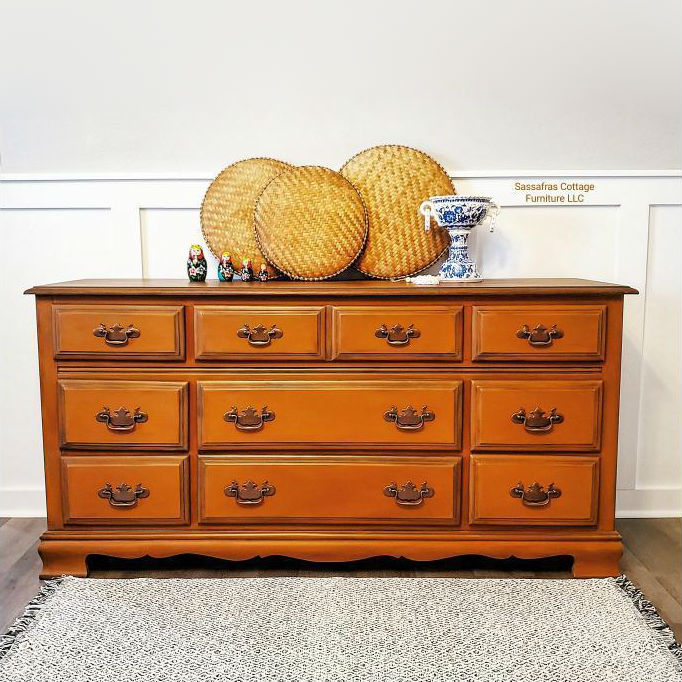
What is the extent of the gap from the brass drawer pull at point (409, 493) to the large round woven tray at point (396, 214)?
77 centimetres

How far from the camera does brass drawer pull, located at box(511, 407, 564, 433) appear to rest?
196cm

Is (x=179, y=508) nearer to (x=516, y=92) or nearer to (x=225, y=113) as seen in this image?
(x=225, y=113)

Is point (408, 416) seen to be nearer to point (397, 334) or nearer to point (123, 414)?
point (397, 334)

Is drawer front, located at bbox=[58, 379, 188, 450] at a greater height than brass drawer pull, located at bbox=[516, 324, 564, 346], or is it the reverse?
brass drawer pull, located at bbox=[516, 324, 564, 346]

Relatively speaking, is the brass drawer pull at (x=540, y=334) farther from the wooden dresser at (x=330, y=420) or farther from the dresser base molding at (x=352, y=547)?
the dresser base molding at (x=352, y=547)

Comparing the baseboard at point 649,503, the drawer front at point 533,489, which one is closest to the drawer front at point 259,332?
the drawer front at point 533,489

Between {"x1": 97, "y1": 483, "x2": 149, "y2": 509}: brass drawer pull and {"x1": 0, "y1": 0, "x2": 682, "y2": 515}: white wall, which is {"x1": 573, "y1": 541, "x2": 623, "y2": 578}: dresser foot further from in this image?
{"x1": 97, "y1": 483, "x2": 149, "y2": 509}: brass drawer pull

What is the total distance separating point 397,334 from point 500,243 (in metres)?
0.77

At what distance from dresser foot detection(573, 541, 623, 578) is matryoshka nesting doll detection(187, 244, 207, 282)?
1506 millimetres

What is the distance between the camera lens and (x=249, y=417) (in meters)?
1.96

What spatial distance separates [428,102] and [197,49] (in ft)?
2.82

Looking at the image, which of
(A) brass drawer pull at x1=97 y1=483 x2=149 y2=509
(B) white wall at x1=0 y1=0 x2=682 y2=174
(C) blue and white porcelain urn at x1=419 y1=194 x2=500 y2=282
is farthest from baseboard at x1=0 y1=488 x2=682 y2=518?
(B) white wall at x1=0 y1=0 x2=682 y2=174

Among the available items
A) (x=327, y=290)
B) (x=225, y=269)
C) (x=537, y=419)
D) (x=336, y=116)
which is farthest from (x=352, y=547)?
(x=336, y=116)

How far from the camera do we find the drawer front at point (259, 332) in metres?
1.94
